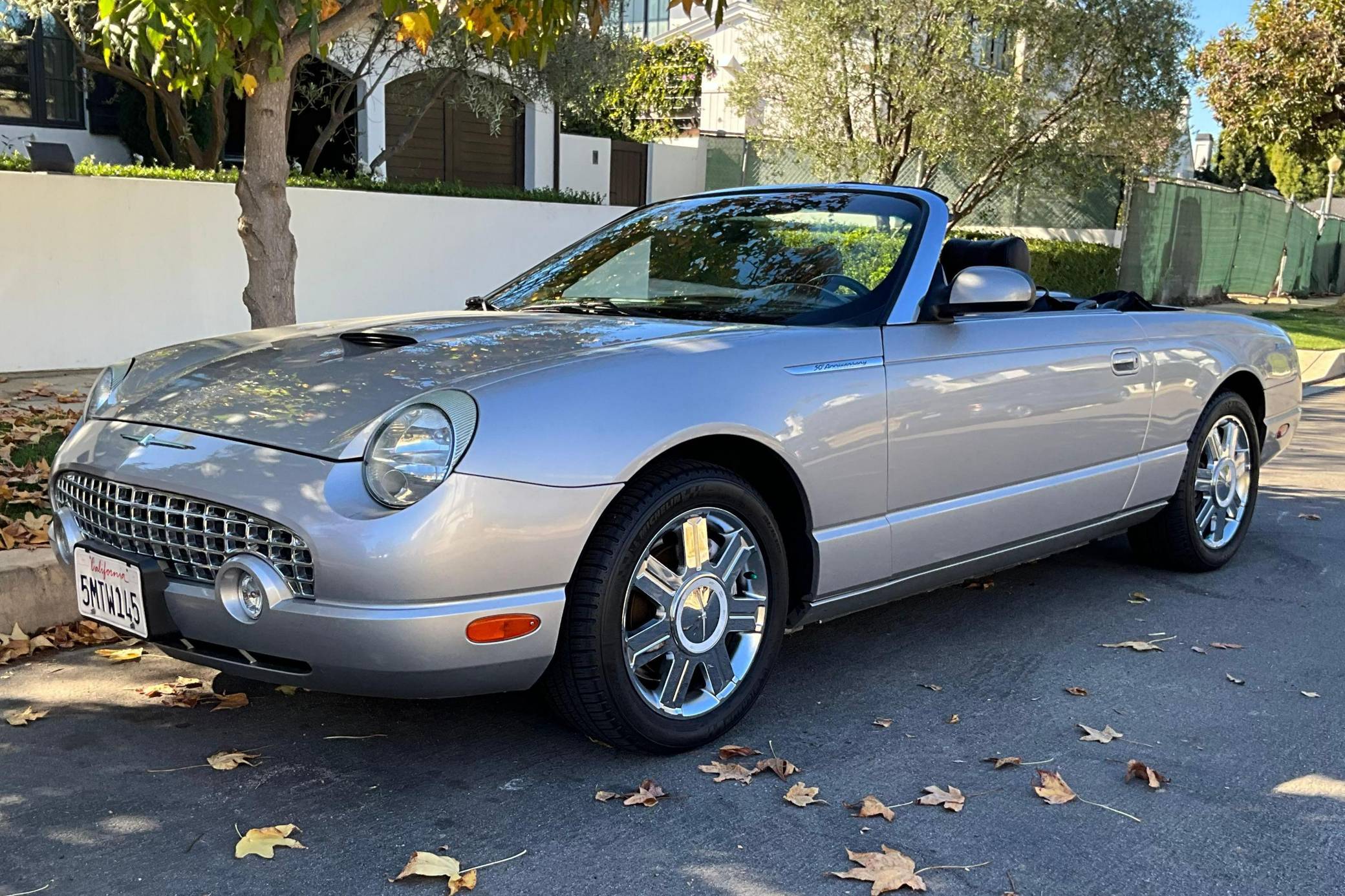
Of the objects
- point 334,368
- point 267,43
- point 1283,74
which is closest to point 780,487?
point 334,368

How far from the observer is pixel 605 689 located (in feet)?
10.4

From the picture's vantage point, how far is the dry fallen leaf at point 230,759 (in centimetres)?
331

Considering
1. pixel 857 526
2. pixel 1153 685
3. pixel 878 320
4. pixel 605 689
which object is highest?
pixel 878 320

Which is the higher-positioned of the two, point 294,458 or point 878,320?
point 878,320

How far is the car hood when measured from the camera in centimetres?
309

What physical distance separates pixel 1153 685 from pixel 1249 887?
1.38m

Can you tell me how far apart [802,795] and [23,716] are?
232 centimetres

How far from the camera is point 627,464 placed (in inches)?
123

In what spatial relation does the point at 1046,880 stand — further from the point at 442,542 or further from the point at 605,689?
the point at 442,542

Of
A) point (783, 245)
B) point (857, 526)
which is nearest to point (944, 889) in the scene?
point (857, 526)

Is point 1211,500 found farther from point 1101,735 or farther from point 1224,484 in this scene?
point 1101,735

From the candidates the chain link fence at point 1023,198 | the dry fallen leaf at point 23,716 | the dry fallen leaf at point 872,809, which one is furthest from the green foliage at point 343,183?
the dry fallen leaf at point 872,809

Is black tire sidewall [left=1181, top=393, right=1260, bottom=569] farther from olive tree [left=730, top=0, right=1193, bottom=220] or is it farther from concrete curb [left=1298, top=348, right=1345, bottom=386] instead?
olive tree [left=730, top=0, right=1193, bottom=220]

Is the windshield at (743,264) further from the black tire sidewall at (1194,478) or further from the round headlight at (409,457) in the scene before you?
the black tire sidewall at (1194,478)
